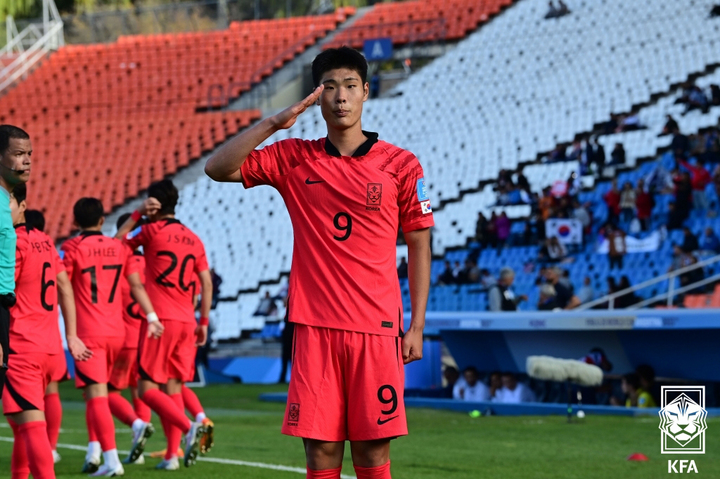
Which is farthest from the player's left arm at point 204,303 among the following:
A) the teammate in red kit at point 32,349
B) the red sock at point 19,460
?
the red sock at point 19,460

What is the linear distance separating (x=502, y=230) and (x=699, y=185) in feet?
12.5

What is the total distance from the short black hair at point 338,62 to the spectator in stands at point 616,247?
14546 mm

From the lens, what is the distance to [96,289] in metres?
8.11

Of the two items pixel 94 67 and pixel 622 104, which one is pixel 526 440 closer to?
pixel 622 104

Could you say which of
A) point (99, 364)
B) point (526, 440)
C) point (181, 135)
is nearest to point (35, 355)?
point (99, 364)

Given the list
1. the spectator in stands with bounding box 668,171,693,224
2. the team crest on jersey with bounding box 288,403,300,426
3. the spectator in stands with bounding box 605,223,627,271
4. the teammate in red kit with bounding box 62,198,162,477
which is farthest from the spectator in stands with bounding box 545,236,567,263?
the team crest on jersey with bounding box 288,403,300,426

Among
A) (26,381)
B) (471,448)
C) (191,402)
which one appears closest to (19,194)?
(26,381)

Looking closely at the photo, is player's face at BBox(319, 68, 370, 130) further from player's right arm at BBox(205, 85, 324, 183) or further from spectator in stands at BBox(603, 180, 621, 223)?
spectator in stands at BBox(603, 180, 621, 223)

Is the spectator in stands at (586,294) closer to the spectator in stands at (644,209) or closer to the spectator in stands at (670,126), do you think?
the spectator in stands at (644,209)

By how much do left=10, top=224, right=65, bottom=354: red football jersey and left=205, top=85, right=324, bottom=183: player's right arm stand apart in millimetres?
2488

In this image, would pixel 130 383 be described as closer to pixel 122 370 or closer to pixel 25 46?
pixel 122 370

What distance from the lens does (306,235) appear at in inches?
162

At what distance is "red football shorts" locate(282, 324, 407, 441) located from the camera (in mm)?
3980

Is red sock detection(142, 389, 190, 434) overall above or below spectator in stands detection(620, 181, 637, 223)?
below
